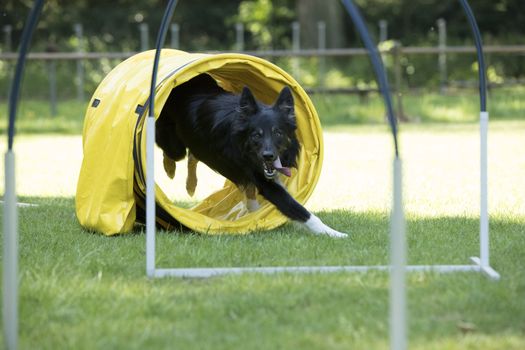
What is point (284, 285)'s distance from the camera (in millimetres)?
4062

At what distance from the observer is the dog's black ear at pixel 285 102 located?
5.77 meters

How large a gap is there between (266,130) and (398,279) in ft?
9.62

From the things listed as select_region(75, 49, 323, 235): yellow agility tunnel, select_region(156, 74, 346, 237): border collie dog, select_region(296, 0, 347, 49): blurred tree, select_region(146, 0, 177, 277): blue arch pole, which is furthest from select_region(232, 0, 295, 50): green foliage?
select_region(146, 0, 177, 277): blue arch pole

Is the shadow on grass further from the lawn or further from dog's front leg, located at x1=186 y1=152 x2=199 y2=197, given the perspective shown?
dog's front leg, located at x1=186 y1=152 x2=199 y2=197

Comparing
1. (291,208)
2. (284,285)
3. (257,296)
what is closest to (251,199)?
(291,208)

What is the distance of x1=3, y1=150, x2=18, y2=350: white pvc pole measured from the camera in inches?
119

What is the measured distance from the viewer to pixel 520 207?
6738mm

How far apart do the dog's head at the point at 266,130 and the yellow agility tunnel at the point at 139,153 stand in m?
0.32

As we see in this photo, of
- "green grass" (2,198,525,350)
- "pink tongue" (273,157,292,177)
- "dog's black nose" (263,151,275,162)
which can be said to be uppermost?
"dog's black nose" (263,151,275,162)

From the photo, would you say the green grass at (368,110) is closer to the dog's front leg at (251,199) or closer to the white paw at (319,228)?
the dog's front leg at (251,199)

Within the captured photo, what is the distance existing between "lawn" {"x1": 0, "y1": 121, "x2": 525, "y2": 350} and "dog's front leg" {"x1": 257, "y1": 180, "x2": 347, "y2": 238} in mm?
128

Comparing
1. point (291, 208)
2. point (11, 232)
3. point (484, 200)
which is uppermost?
→ point (11, 232)

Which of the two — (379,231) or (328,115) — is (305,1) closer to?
(328,115)

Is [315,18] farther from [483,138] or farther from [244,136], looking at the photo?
[483,138]
